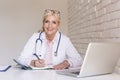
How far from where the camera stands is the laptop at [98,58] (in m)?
1.29

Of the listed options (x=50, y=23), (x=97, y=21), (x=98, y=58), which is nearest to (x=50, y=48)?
(x=50, y=23)

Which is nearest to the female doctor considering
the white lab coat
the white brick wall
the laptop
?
the white lab coat

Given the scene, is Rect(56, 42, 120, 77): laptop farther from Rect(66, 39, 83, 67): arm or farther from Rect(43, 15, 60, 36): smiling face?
Rect(43, 15, 60, 36): smiling face

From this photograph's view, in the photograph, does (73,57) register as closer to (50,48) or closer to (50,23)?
(50,48)

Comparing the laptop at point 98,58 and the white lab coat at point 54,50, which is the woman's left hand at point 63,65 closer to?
the white lab coat at point 54,50

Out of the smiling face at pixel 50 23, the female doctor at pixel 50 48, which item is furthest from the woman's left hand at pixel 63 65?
the smiling face at pixel 50 23

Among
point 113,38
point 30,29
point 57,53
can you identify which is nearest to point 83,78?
point 113,38

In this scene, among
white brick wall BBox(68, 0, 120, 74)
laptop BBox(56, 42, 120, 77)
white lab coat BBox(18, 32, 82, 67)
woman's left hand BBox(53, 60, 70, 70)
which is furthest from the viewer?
white lab coat BBox(18, 32, 82, 67)

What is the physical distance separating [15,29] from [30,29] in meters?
0.23

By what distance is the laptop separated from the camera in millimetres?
1290

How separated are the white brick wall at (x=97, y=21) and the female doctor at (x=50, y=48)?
27cm

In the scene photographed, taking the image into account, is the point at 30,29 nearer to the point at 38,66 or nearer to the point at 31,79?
the point at 38,66

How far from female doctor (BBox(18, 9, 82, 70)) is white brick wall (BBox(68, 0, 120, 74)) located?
0.27 m

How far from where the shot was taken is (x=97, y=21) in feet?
6.95
